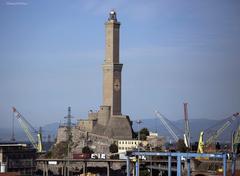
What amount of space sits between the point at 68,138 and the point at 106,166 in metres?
22.2

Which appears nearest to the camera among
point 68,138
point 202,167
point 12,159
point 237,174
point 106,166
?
point 237,174

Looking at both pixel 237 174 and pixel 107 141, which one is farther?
pixel 107 141

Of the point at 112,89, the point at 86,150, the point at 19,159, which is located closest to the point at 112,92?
the point at 112,89

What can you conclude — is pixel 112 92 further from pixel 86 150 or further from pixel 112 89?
pixel 86 150

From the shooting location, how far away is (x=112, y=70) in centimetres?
15550

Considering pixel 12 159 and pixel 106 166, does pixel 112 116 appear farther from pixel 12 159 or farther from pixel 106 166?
pixel 12 159

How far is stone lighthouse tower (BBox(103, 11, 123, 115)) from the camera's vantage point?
15462 centimetres

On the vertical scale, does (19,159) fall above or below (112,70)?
below

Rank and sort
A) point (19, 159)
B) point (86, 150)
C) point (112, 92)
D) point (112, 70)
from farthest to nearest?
point (112, 70), point (112, 92), point (86, 150), point (19, 159)

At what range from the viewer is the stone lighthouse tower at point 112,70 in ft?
507

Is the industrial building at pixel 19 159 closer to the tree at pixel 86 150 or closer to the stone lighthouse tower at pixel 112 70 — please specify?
the tree at pixel 86 150

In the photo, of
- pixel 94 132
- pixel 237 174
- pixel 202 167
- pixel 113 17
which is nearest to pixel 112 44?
pixel 113 17

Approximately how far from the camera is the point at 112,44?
154m

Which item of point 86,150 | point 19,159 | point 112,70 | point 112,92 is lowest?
point 19,159
